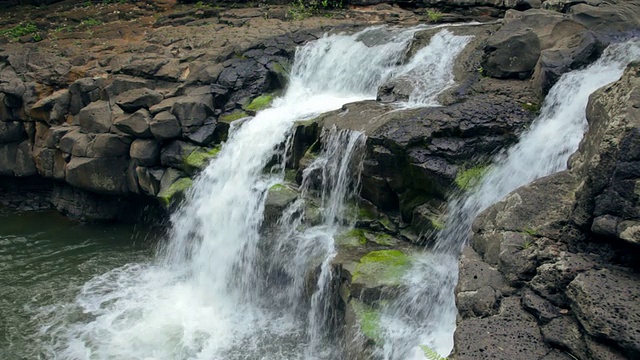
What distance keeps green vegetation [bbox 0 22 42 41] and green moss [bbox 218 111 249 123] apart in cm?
818

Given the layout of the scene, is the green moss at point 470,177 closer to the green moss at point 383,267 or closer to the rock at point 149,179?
the green moss at point 383,267

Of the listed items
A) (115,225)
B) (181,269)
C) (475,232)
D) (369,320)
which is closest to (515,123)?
(475,232)

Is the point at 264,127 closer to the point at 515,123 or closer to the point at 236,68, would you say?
the point at 236,68

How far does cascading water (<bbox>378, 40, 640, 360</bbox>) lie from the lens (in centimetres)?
718

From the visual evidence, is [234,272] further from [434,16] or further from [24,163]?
[434,16]

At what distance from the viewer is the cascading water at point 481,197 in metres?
7.18

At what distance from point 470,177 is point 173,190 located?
21.5 feet

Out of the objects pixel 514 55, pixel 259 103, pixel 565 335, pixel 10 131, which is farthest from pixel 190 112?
pixel 565 335

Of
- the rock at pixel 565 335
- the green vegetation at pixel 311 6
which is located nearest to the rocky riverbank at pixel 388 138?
the rock at pixel 565 335

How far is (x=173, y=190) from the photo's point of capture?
38.5 feet

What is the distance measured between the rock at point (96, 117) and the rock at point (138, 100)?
1.60 feet

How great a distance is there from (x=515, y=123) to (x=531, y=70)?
1645mm

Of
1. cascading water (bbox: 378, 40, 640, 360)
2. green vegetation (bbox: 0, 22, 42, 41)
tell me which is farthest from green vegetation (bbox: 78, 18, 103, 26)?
cascading water (bbox: 378, 40, 640, 360)

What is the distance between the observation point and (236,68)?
1371 centimetres
